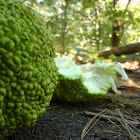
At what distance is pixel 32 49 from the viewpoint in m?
0.79

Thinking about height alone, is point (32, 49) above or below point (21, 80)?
above

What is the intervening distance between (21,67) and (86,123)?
62 centimetres

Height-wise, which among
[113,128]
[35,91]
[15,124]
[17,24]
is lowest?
[113,128]

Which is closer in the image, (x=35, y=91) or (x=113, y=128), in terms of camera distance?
(x=35, y=91)

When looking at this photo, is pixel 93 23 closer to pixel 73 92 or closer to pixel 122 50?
pixel 122 50

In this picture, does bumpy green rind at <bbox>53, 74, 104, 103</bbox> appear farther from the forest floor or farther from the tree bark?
the tree bark

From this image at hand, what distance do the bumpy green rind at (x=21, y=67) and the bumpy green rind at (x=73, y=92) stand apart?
1.56 feet

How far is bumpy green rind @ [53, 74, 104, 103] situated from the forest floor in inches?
3.0

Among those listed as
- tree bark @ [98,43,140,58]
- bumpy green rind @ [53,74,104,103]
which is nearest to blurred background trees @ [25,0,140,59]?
tree bark @ [98,43,140,58]

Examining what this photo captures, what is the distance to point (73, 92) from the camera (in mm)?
1351

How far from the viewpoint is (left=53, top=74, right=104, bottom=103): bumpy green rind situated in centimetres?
134

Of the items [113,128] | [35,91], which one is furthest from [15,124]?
A: [113,128]

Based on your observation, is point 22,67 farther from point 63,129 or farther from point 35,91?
point 63,129

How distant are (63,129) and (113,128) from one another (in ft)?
1.05
